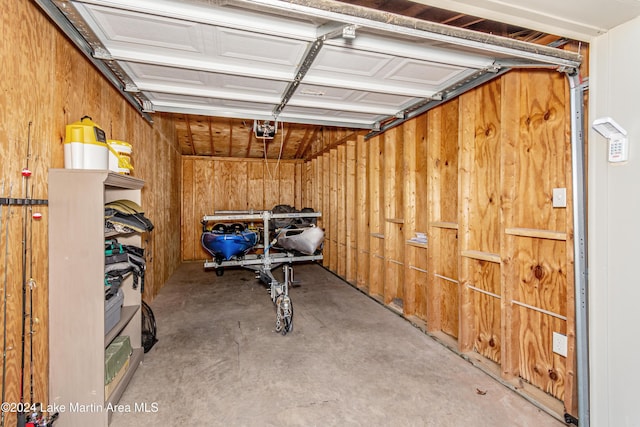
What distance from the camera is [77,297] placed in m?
1.70

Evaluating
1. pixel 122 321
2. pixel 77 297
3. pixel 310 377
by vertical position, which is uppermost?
pixel 77 297

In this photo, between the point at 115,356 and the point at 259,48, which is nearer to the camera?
the point at 259,48

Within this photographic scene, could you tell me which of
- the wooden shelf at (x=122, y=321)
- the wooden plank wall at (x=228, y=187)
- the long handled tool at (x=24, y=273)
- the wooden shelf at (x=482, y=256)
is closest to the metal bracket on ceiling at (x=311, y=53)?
the long handled tool at (x=24, y=273)

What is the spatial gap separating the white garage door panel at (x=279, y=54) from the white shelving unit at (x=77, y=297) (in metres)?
0.81

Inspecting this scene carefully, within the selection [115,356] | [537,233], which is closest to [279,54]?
[537,233]

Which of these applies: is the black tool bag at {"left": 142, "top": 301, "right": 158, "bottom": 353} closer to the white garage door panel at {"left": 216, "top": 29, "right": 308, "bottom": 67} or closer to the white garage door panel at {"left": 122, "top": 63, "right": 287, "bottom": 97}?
the white garage door panel at {"left": 122, "top": 63, "right": 287, "bottom": 97}

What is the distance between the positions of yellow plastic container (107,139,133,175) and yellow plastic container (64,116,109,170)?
187 mm

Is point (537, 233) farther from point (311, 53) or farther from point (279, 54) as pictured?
point (279, 54)

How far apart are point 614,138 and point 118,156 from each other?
9.24 feet

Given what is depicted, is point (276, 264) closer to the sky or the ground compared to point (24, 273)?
closer to the ground

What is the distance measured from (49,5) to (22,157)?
735 millimetres

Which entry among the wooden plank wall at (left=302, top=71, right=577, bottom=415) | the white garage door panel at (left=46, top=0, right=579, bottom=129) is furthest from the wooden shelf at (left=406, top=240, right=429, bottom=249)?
the white garage door panel at (left=46, top=0, right=579, bottom=129)

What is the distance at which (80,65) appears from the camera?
2.12 m

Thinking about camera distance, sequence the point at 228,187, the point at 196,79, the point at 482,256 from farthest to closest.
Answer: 1. the point at 228,187
2. the point at 482,256
3. the point at 196,79
